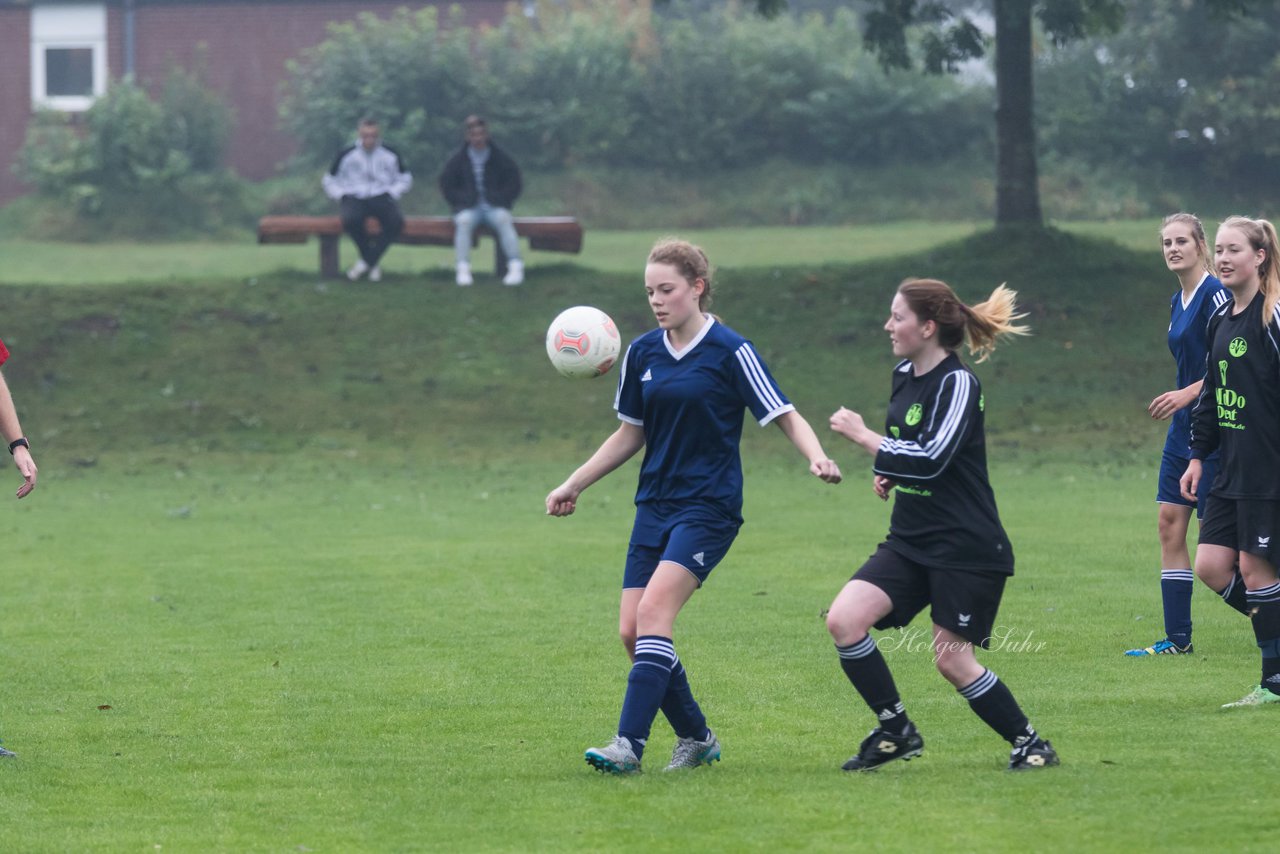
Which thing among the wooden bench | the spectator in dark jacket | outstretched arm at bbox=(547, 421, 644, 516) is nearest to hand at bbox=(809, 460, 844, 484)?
outstretched arm at bbox=(547, 421, 644, 516)

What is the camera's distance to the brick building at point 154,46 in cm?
4469

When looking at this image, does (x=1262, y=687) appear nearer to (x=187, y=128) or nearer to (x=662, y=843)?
(x=662, y=843)

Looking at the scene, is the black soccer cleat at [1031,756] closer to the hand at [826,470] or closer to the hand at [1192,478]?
the hand at [826,470]

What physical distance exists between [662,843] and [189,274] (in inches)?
941

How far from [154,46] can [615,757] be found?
41.7 metres

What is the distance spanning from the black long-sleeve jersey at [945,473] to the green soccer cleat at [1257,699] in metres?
1.86

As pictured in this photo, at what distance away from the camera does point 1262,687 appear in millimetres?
7996

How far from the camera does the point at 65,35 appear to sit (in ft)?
149

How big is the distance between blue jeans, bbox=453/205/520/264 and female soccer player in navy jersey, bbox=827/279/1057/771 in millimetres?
19445

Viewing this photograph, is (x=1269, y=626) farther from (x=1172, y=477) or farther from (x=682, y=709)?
(x=682, y=709)

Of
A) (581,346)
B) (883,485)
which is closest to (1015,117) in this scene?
(581,346)

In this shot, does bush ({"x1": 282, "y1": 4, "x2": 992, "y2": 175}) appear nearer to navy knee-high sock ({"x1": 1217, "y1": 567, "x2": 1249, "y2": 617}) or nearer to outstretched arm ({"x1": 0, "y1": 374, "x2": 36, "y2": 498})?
navy knee-high sock ({"x1": 1217, "y1": 567, "x2": 1249, "y2": 617})

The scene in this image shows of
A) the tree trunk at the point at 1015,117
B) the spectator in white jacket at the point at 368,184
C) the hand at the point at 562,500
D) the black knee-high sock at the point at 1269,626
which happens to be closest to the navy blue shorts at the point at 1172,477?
the black knee-high sock at the point at 1269,626

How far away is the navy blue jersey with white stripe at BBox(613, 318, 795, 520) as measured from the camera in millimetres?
7125
